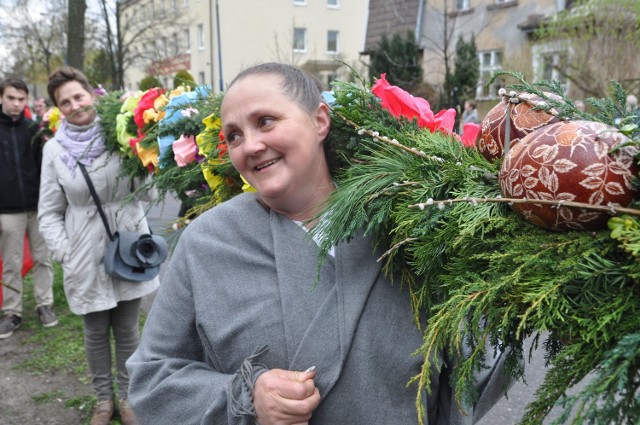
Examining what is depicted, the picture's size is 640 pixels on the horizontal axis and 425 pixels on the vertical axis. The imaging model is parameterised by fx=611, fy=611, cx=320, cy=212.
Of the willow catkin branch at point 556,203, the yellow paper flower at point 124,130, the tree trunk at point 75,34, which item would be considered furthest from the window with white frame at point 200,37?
the willow catkin branch at point 556,203

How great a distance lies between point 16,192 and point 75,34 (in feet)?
17.8

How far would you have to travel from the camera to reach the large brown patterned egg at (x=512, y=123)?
4.52 ft

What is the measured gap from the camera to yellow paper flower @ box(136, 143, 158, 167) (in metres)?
3.17

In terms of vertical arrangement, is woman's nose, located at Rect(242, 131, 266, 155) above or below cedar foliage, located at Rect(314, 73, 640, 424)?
above

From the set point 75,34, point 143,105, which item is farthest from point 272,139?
point 75,34

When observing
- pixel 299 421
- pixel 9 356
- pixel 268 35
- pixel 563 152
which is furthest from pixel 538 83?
pixel 268 35

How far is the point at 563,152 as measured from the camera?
1157mm

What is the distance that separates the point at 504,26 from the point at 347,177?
69.2ft

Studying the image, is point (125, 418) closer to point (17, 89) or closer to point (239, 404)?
point (239, 404)

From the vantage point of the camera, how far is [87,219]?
3.71 metres

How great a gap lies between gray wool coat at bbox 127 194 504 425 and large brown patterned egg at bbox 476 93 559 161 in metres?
0.41

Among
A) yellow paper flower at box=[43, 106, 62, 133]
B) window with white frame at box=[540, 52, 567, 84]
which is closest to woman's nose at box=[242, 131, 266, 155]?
yellow paper flower at box=[43, 106, 62, 133]

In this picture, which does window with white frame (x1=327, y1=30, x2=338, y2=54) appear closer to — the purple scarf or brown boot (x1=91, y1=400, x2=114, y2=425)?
the purple scarf

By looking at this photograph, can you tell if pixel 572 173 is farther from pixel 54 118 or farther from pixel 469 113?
pixel 469 113
